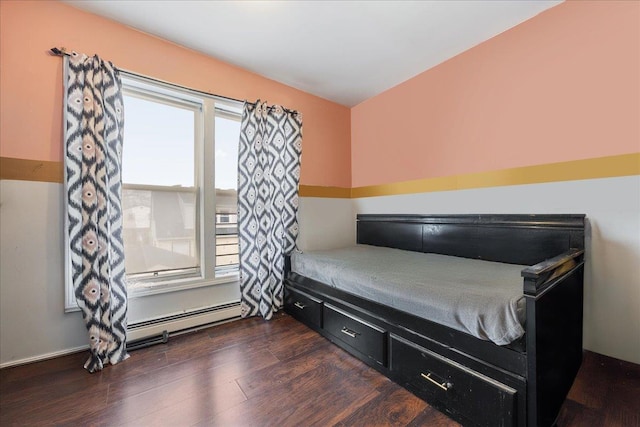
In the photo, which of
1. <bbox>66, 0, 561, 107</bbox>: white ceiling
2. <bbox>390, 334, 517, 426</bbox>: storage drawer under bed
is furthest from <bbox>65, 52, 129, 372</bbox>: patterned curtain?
<bbox>390, 334, 517, 426</bbox>: storage drawer under bed

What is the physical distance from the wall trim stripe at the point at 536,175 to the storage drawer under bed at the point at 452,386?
1445 mm

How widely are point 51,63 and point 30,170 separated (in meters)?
0.70

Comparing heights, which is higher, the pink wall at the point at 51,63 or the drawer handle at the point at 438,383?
the pink wall at the point at 51,63

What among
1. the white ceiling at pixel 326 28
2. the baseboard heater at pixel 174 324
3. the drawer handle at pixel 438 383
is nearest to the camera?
the drawer handle at pixel 438 383

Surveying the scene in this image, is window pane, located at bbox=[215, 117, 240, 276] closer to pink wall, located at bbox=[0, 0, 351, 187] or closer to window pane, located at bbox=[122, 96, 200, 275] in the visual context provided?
window pane, located at bbox=[122, 96, 200, 275]

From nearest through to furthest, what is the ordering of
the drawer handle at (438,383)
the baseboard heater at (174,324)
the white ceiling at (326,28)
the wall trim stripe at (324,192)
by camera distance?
the drawer handle at (438,383) < the white ceiling at (326,28) < the baseboard heater at (174,324) < the wall trim stripe at (324,192)

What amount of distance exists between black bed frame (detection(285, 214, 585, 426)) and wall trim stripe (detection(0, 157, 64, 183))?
188 centimetres

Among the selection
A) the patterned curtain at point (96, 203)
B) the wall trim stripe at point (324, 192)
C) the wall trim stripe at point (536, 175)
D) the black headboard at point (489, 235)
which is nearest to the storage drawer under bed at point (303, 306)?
the wall trim stripe at point (324, 192)

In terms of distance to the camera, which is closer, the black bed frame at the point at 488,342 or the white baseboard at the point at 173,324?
the black bed frame at the point at 488,342

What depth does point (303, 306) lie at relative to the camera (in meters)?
2.17

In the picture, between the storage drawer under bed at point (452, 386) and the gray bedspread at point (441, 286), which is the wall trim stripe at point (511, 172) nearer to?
the gray bedspread at point (441, 286)

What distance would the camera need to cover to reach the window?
196 centimetres

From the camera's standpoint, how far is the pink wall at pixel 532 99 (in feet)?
4.87

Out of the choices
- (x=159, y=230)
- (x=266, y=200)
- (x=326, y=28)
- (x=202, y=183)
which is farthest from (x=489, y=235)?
(x=159, y=230)
